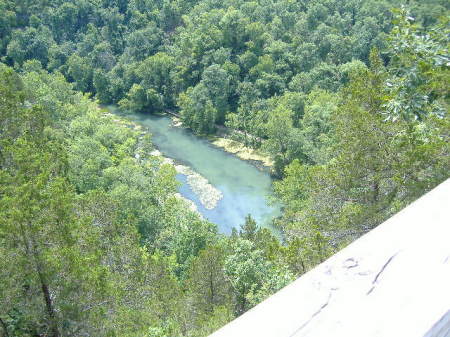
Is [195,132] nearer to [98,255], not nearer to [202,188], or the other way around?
[202,188]

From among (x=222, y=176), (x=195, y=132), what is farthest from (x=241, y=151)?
(x=195, y=132)

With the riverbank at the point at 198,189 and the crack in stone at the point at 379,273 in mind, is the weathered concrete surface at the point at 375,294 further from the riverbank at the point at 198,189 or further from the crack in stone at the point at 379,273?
the riverbank at the point at 198,189

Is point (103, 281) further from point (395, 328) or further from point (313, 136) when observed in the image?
point (313, 136)

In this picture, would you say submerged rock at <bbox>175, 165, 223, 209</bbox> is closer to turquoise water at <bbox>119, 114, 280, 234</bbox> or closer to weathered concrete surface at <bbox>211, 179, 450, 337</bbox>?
turquoise water at <bbox>119, 114, 280, 234</bbox>

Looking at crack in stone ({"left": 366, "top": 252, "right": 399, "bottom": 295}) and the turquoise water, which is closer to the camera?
crack in stone ({"left": 366, "top": 252, "right": 399, "bottom": 295})

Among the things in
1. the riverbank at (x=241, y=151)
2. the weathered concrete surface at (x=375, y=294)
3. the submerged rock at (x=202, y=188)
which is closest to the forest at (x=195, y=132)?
the riverbank at (x=241, y=151)

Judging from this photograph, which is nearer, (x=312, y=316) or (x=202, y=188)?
(x=312, y=316)

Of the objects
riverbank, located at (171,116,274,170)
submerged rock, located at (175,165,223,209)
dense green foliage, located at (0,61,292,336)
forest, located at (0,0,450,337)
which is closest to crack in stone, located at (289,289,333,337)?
forest, located at (0,0,450,337)
